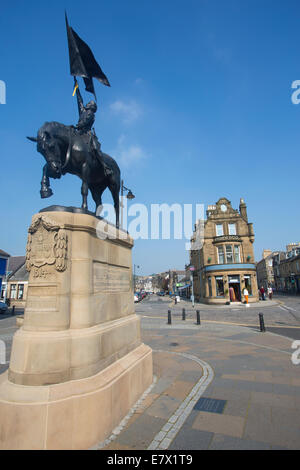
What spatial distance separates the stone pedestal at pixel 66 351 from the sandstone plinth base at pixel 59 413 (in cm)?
1

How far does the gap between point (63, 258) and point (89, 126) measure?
9.55ft

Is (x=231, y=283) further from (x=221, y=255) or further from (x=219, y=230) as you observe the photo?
(x=219, y=230)

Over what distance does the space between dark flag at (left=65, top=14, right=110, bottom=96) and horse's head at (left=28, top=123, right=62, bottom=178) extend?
1.74 meters

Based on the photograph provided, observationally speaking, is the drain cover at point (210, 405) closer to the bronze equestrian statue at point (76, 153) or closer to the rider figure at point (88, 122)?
the bronze equestrian statue at point (76, 153)

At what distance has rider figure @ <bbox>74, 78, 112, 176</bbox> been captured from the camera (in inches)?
187

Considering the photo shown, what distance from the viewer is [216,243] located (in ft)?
108

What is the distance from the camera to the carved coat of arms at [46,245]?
139 inches

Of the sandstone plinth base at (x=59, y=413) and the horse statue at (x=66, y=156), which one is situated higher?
the horse statue at (x=66, y=156)

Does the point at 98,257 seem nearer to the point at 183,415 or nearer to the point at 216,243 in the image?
the point at 183,415

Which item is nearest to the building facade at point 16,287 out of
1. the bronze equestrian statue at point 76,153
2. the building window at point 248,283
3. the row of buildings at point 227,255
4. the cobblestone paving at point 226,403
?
the row of buildings at point 227,255

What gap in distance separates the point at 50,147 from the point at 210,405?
524 centimetres

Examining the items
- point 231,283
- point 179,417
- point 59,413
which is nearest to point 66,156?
point 59,413

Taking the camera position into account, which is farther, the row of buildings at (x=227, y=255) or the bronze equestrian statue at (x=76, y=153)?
the row of buildings at (x=227, y=255)
